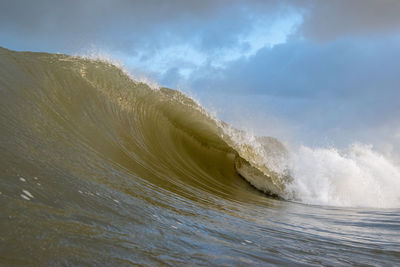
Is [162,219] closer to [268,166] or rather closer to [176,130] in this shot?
[176,130]

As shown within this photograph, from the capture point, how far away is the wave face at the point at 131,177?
7.08 feet

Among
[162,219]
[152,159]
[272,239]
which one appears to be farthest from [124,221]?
[152,159]

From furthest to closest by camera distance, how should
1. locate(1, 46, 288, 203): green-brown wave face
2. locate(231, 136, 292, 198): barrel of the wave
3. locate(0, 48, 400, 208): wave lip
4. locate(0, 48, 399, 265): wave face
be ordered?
locate(231, 136, 292, 198): barrel of the wave, locate(0, 48, 400, 208): wave lip, locate(1, 46, 288, 203): green-brown wave face, locate(0, 48, 399, 265): wave face

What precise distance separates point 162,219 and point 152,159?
3.69m

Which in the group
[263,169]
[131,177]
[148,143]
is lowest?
[131,177]

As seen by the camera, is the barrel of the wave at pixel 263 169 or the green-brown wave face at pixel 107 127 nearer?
the green-brown wave face at pixel 107 127

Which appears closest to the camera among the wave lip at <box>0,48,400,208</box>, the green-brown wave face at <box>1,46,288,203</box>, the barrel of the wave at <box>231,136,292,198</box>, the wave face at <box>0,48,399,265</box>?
the wave face at <box>0,48,399,265</box>

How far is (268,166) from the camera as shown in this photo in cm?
1029

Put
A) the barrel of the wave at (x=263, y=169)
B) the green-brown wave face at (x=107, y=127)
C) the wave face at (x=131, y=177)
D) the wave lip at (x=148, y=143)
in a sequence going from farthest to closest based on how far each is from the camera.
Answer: the barrel of the wave at (x=263, y=169)
the wave lip at (x=148, y=143)
the green-brown wave face at (x=107, y=127)
the wave face at (x=131, y=177)

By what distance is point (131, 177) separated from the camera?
193 inches

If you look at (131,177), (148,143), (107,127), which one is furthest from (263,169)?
(131,177)

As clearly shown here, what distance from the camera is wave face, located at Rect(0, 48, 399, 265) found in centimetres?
216

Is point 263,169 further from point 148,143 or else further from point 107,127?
point 107,127

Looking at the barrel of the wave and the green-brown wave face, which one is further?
the barrel of the wave
